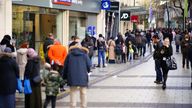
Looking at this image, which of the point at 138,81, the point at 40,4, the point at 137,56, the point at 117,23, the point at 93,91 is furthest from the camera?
the point at 117,23

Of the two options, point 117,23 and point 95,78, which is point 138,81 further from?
point 117,23

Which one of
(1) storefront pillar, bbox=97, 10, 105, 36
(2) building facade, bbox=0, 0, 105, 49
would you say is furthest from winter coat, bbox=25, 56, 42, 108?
(1) storefront pillar, bbox=97, 10, 105, 36

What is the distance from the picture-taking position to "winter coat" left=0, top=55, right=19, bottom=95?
10.2 m

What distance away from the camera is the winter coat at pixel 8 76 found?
10.2 metres

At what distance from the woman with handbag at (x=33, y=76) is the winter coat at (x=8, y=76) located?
1183 millimetres

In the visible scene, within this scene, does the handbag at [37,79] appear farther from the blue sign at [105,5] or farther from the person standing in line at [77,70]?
the blue sign at [105,5]

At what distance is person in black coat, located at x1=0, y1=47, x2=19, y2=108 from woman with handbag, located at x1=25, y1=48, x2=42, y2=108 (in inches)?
48.3

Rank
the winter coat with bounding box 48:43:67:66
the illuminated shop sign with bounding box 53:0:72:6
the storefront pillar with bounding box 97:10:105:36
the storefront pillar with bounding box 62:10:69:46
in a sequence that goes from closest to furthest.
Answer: the winter coat with bounding box 48:43:67:66
the illuminated shop sign with bounding box 53:0:72:6
the storefront pillar with bounding box 62:10:69:46
the storefront pillar with bounding box 97:10:105:36

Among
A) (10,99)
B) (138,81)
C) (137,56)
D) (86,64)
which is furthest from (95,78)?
(137,56)

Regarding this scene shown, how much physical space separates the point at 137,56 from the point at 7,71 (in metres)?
25.5

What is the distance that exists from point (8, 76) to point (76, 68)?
84.8 inches

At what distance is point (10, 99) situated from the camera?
1025 centimetres

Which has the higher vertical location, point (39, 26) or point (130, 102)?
point (39, 26)

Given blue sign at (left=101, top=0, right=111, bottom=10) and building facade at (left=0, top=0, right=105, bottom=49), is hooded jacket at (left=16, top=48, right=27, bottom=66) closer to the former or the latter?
building facade at (left=0, top=0, right=105, bottom=49)
